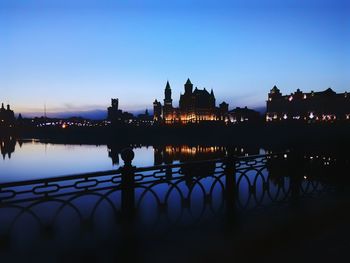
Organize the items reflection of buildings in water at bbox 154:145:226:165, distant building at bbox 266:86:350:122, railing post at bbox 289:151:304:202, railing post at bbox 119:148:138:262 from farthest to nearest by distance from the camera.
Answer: distant building at bbox 266:86:350:122, reflection of buildings in water at bbox 154:145:226:165, railing post at bbox 289:151:304:202, railing post at bbox 119:148:138:262

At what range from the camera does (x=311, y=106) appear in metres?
118

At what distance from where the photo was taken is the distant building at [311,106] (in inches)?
4237

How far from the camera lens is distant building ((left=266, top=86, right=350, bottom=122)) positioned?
108m

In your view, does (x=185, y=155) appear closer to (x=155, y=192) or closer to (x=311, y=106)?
(x=155, y=192)

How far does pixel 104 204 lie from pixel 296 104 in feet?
395

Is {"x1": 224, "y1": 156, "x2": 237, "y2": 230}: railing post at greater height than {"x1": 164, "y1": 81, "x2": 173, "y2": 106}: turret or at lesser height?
lesser

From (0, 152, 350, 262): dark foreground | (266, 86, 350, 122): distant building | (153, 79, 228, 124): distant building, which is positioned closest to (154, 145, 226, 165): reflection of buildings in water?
(0, 152, 350, 262): dark foreground

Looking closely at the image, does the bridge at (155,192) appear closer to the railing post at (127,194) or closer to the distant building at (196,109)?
the railing post at (127,194)

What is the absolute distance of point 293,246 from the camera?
5.13 m

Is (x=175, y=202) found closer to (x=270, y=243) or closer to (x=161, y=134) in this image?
(x=270, y=243)

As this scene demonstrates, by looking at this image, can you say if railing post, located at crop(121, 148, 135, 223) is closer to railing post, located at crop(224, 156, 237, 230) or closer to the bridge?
the bridge

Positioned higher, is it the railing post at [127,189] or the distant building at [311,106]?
the distant building at [311,106]

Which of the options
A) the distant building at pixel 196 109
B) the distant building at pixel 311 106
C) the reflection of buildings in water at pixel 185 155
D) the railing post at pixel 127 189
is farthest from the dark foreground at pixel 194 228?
the distant building at pixel 196 109

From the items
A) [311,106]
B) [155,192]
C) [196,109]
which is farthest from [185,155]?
[196,109]
